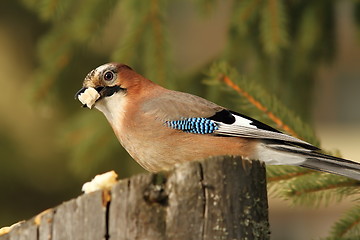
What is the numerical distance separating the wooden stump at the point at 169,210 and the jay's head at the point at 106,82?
4.55 feet

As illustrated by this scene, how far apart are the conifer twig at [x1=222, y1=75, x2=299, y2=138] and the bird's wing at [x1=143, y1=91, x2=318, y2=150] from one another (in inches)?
5.7

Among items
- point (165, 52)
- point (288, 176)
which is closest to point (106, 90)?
point (165, 52)

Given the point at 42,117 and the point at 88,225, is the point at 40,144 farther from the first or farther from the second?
the point at 88,225

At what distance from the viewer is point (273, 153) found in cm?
372

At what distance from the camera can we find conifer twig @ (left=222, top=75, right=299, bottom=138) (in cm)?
380

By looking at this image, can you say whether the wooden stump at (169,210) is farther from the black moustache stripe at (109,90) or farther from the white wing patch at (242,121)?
the black moustache stripe at (109,90)

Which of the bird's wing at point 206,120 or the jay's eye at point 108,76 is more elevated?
the jay's eye at point 108,76

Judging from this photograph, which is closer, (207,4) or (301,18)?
(207,4)

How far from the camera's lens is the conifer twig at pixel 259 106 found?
3805 mm

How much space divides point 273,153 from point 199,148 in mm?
385

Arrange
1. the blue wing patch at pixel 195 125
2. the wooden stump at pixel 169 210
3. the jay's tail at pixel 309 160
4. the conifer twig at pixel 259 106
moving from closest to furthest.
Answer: the wooden stump at pixel 169 210 → the jay's tail at pixel 309 160 → the blue wing patch at pixel 195 125 → the conifer twig at pixel 259 106

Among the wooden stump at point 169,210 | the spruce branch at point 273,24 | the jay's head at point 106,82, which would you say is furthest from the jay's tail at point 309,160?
the spruce branch at point 273,24

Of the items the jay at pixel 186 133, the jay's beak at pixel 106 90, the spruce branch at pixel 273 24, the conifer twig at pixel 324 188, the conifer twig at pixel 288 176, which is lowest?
the conifer twig at pixel 324 188

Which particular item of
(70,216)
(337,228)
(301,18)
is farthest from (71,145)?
(70,216)
